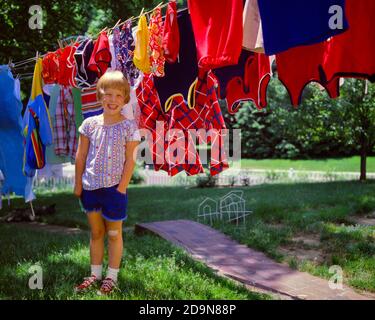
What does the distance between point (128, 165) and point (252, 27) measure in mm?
1397

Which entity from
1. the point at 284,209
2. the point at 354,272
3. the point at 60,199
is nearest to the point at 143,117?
the point at 354,272

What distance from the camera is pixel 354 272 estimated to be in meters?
4.92

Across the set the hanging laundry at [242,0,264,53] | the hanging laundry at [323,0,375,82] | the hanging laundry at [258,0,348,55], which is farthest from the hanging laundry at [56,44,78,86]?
the hanging laundry at [323,0,375,82]

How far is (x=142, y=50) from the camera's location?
4086 mm

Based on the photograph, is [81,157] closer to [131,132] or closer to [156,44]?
[131,132]

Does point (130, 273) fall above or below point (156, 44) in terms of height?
below

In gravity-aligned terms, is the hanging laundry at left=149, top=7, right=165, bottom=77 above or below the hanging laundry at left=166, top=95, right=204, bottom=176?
above

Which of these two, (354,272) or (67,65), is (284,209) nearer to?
(354,272)

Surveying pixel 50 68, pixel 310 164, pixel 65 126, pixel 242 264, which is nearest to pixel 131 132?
pixel 50 68

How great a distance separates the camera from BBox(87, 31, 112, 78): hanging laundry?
4641 mm

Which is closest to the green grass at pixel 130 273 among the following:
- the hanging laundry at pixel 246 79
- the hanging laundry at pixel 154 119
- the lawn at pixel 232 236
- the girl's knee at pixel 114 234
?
the lawn at pixel 232 236

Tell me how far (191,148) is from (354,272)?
225 cm

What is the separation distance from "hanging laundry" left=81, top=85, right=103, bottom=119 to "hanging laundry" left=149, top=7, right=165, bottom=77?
0.95m

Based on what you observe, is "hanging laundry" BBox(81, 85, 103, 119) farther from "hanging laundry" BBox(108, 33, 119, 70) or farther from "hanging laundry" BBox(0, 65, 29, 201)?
"hanging laundry" BBox(0, 65, 29, 201)
